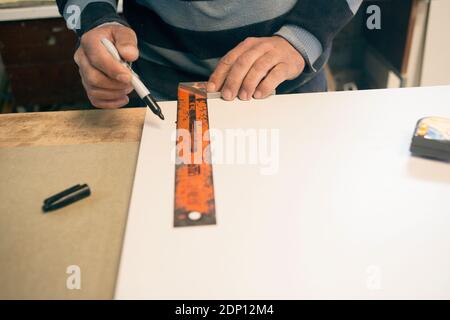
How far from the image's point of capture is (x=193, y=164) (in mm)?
458

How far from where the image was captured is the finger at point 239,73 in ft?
1.89

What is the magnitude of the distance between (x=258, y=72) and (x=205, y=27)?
15cm

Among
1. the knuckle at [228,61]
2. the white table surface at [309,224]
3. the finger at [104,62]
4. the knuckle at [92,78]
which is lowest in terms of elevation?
the white table surface at [309,224]

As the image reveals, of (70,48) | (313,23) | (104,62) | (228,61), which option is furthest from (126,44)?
(70,48)

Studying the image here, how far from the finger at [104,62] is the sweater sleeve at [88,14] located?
8cm

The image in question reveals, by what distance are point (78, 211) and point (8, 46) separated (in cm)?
113

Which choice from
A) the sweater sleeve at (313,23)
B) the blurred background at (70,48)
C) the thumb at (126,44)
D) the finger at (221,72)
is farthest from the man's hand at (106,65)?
the blurred background at (70,48)

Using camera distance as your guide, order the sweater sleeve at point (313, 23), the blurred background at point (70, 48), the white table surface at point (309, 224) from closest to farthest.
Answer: the white table surface at point (309, 224)
the sweater sleeve at point (313, 23)
the blurred background at point (70, 48)

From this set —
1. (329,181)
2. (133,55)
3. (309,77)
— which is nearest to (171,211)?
(329,181)

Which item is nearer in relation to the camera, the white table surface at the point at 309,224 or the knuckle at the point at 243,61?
the white table surface at the point at 309,224

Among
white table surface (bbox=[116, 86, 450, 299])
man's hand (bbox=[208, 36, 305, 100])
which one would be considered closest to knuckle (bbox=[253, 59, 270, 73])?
man's hand (bbox=[208, 36, 305, 100])

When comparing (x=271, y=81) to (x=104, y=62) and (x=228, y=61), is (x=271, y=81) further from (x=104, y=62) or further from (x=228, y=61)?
(x=104, y=62)

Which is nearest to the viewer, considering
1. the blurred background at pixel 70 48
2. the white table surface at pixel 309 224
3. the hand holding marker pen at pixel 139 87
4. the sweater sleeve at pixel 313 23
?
the white table surface at pixel 309 224

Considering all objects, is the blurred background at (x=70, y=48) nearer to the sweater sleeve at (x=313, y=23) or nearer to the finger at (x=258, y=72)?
the sweater sleeve at (x=313, y=23)
